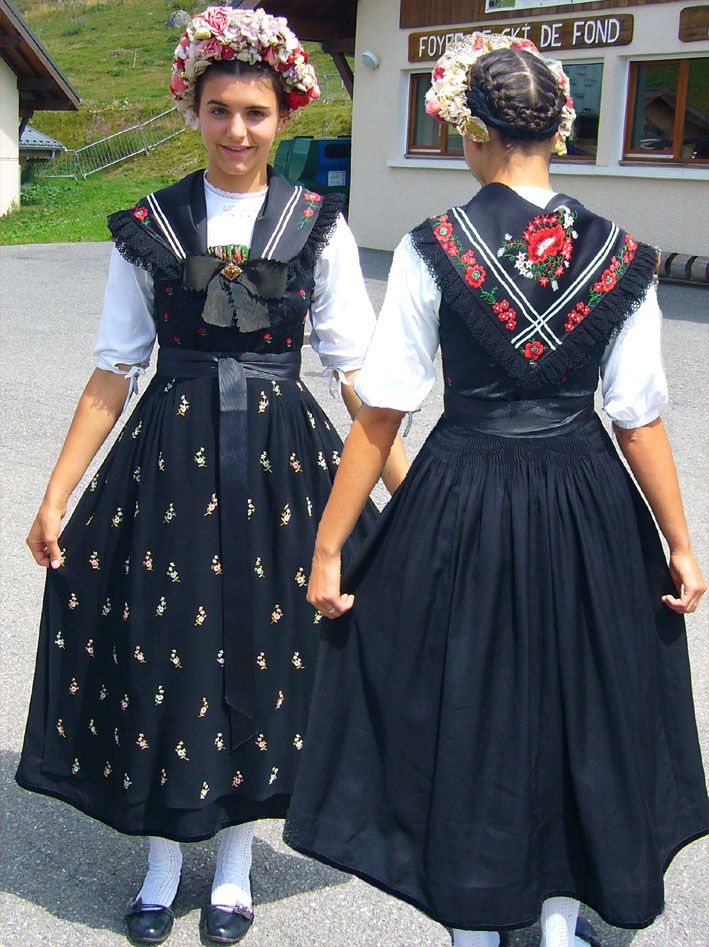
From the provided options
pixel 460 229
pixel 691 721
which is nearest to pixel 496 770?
pixel 691 721

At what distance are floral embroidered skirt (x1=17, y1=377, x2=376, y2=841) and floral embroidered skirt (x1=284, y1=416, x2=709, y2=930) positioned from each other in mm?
363

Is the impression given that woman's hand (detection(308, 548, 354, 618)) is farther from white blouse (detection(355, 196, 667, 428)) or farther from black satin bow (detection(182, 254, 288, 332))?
black satin bow (detection(182, 254, 288, 332))

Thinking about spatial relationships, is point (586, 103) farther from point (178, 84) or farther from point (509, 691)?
point (509, 691)

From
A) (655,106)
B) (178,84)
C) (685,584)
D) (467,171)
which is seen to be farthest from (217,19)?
(467,171)

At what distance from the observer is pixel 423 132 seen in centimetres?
1616

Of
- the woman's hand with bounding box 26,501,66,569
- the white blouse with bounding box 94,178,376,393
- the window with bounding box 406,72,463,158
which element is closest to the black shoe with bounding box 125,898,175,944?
the woman's hand with bounding box 26,501,66,569

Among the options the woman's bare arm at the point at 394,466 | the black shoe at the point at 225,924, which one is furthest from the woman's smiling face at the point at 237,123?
the black shoe at the point at 225,924

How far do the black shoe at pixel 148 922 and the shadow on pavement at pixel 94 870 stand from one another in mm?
52

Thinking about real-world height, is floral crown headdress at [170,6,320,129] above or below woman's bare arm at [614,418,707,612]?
above

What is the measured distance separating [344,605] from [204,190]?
3.24 ft

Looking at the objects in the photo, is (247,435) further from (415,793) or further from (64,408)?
(64,408)

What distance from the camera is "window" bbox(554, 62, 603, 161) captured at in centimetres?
1391

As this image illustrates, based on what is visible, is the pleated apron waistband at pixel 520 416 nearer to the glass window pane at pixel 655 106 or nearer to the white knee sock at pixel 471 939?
the white knee sock at pixel 471 939

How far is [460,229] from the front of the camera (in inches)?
81.4
